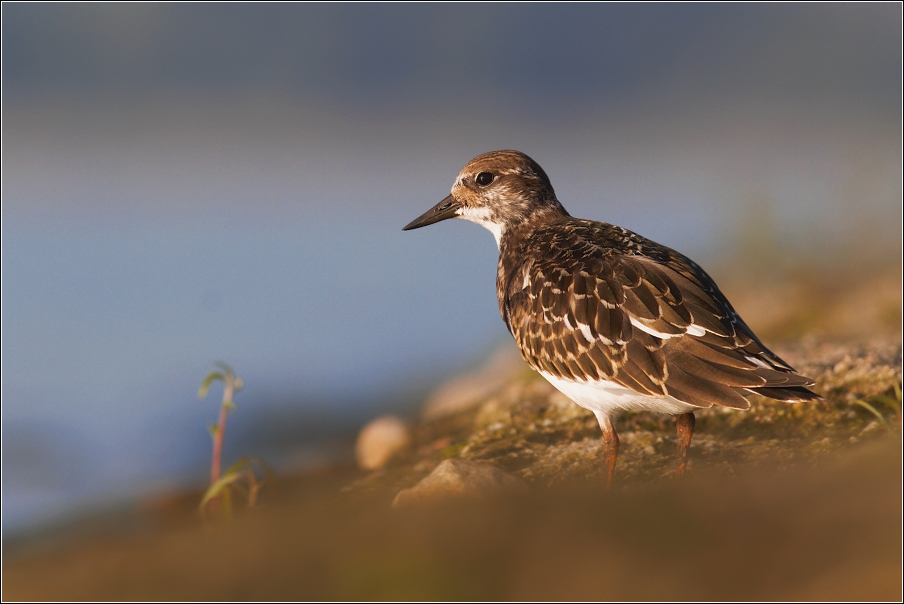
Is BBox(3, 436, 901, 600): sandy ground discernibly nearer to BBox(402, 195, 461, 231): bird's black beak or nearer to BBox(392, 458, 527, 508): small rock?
BBox(392, 458, 527, 508): small rock

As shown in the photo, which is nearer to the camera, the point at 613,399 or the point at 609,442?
the point at 613,399

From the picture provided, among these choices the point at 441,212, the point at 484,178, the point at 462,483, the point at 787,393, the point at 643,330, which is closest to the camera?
the point at 462,483

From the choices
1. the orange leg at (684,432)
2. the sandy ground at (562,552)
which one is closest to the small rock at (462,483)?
the orange leg at (684,432)

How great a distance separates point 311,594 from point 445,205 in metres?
5.29

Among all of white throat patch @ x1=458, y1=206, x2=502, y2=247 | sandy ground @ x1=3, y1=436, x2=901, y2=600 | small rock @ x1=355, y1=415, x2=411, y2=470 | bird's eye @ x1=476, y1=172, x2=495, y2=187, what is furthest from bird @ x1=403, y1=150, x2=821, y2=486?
small rock @ x1=355, y1=415, x2=411, y2=470

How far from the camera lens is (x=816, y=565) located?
→ 268 cm

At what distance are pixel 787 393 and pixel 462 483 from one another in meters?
1.94

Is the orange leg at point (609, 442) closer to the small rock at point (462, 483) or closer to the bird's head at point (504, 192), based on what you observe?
the small rock at point (462, 483)

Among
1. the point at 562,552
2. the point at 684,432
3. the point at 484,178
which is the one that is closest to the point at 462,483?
the point at 684,432

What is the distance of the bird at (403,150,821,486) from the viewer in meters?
5.25

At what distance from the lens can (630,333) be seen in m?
5.49

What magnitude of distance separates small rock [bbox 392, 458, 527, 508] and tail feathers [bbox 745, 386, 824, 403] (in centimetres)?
149

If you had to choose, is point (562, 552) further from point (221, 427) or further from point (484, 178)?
point (484, 178)

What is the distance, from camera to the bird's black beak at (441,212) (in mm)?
7824
